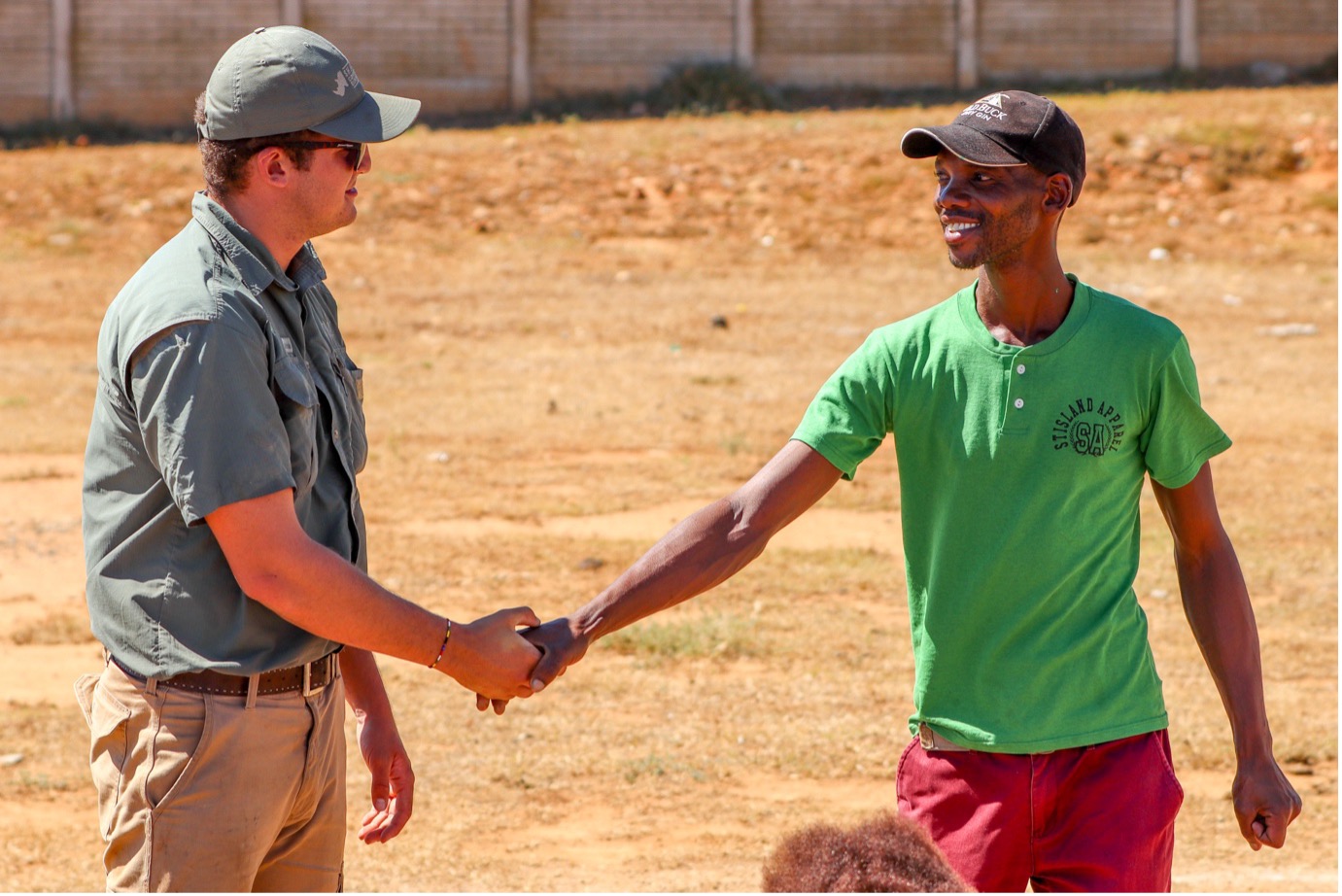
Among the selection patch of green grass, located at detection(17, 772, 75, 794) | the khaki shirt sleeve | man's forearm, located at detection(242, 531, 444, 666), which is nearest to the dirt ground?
patch of green grass, located at detection(17, 772, 75, 794)

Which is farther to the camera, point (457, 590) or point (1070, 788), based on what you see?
point (457, 590)

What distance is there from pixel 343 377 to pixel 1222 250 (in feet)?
49.2

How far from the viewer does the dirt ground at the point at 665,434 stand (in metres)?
5.55

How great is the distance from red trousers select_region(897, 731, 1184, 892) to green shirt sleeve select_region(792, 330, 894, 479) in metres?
0.60

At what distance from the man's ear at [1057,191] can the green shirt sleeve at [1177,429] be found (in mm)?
344

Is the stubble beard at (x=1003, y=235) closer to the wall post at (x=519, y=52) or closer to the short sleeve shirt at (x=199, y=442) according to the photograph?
the short sleeve shirt at (x=199, y=442)

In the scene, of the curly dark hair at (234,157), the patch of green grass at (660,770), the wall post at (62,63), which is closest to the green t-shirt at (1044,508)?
the curly dark hair at (234,157)

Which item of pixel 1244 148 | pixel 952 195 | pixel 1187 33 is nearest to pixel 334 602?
pixel 952 195

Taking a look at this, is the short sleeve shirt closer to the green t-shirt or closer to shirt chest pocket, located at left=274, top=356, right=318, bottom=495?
shirt chest pocket, located at left=274, top=356, right=318, bottom=495

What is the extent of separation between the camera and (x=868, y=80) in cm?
2386

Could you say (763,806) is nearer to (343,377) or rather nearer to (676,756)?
(676,756)

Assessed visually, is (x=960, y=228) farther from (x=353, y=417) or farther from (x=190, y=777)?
(x=190, y=777)

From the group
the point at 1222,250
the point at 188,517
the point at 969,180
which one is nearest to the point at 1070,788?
the point at 969,180

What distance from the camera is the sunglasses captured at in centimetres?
274
